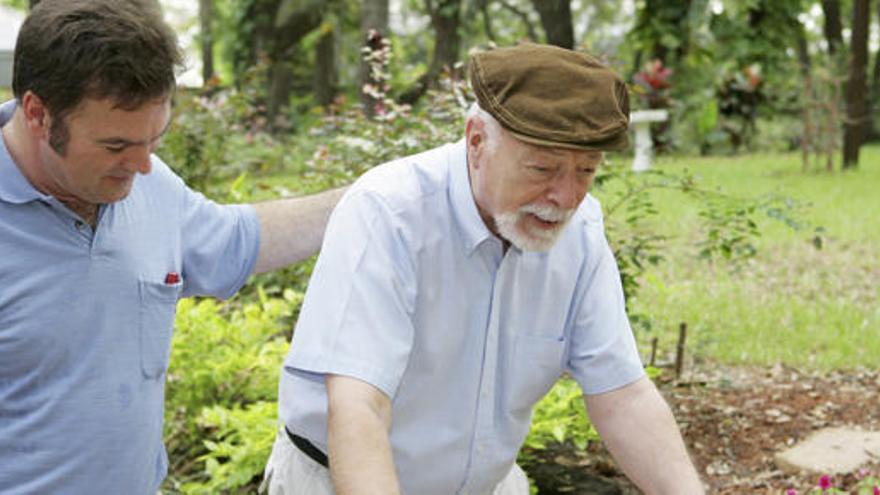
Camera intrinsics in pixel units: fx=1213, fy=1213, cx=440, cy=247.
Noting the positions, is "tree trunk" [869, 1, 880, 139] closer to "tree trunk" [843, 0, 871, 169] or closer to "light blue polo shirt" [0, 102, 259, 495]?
"tree trunk" [843, 0, 871, 169]

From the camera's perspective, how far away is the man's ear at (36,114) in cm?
213

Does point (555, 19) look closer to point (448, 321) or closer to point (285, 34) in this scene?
point (285, 34)

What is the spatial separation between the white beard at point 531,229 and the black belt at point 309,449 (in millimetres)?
649

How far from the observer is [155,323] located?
2400mm

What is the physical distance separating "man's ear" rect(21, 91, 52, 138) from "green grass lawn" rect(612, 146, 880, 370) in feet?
10.4

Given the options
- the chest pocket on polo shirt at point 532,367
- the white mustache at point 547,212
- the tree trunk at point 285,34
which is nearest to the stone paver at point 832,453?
the chest pocket on polo shirt at point 532,367

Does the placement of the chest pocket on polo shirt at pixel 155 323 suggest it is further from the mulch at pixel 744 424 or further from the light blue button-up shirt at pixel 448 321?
the mulch at pixel 744 424

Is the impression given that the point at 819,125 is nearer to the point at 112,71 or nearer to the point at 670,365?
the point at 670,365

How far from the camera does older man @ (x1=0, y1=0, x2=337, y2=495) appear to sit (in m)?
2.12

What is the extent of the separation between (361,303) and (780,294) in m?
6.43

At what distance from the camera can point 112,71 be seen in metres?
2.10

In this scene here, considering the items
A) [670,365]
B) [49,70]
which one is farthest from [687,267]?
[49,70]

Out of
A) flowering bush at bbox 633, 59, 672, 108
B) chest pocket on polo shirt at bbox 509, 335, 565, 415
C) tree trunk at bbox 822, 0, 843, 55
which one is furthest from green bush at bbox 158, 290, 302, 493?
tree trunk at bbox 822, 0, 843, 55

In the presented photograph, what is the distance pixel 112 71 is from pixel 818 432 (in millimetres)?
3831
